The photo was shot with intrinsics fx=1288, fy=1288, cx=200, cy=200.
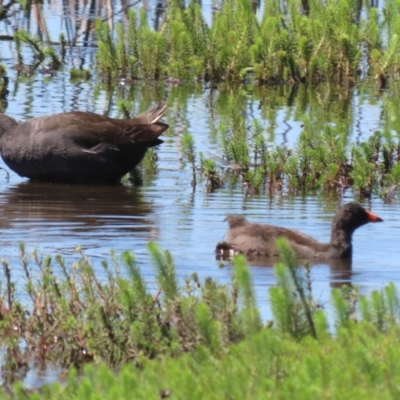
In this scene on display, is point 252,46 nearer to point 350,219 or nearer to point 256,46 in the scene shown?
point 256,46

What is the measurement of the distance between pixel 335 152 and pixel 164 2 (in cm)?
1217

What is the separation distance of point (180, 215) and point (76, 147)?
196 centimetres

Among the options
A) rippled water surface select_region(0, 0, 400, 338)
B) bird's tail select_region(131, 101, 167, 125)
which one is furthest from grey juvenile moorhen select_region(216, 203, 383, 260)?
bird's tail select_region(131, 101, 167, 125)

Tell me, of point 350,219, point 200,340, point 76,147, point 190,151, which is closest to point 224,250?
point 350,219

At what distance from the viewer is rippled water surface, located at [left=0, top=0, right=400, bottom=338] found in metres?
9.05

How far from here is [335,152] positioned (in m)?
12.0

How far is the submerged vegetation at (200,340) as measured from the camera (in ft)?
16.3

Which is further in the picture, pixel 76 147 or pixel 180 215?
pixel 76 147

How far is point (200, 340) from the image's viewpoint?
6070mm

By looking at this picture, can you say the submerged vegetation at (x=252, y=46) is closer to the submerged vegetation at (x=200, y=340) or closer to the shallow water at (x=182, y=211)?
the shallow water at (x=182, y=211)

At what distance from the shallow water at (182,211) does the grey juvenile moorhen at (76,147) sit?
0.17 m

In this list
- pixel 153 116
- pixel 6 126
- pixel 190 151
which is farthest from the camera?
pixel 153 116

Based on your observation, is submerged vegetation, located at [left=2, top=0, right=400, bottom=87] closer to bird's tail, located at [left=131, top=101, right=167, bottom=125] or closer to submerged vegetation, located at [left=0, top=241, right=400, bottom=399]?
bird's tail, located at [left=131, top=101, right=167, bottom=125]

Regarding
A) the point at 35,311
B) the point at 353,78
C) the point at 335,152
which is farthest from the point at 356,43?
the point at 35,311
